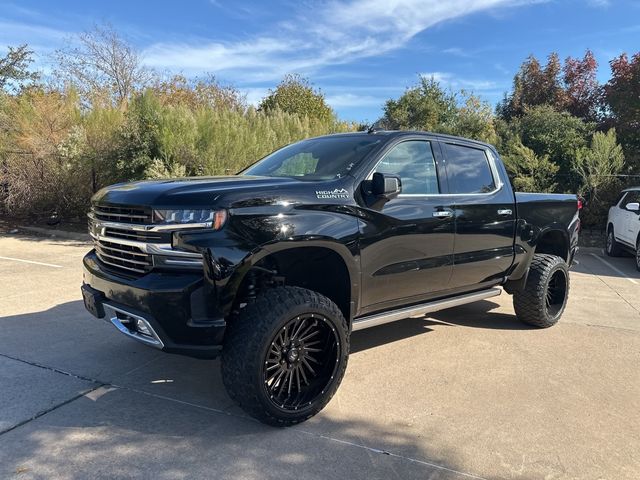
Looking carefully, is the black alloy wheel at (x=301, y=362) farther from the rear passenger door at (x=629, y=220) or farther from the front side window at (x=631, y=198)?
the front side window at (x=631, y=198)

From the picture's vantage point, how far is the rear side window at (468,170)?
15.6 ft

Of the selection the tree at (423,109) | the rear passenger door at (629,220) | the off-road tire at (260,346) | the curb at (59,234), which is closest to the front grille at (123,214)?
the off-road tire at (260,346)

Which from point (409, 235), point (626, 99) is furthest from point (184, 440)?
point (626, 99)

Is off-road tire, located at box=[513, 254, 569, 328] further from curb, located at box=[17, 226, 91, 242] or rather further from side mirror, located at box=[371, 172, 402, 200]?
curb, located at box=[17, 226, 91, 242]

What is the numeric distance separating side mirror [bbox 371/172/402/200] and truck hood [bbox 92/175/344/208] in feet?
1.13

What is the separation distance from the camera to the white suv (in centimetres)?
997

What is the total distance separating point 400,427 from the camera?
3.44 meters

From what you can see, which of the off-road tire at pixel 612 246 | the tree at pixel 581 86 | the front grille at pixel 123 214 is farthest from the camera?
the tree at pixel 581 86

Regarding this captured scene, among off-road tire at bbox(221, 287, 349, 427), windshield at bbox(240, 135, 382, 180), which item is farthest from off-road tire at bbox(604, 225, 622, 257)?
off-road tire at bbox(221, 287, 349, 427)

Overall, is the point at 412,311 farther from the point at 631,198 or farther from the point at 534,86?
the point at 534,86

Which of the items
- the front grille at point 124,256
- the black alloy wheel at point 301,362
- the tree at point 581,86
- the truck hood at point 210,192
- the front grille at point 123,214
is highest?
the tree at point 581,86

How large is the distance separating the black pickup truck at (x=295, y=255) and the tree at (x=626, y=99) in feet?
42.9

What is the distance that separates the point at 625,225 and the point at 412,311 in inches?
329

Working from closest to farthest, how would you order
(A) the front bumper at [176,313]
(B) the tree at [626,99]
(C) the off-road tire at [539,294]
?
(A) the front bumper at [176,313], (C) the off-road tire at [539,294], (B) the tree at [626,99]
